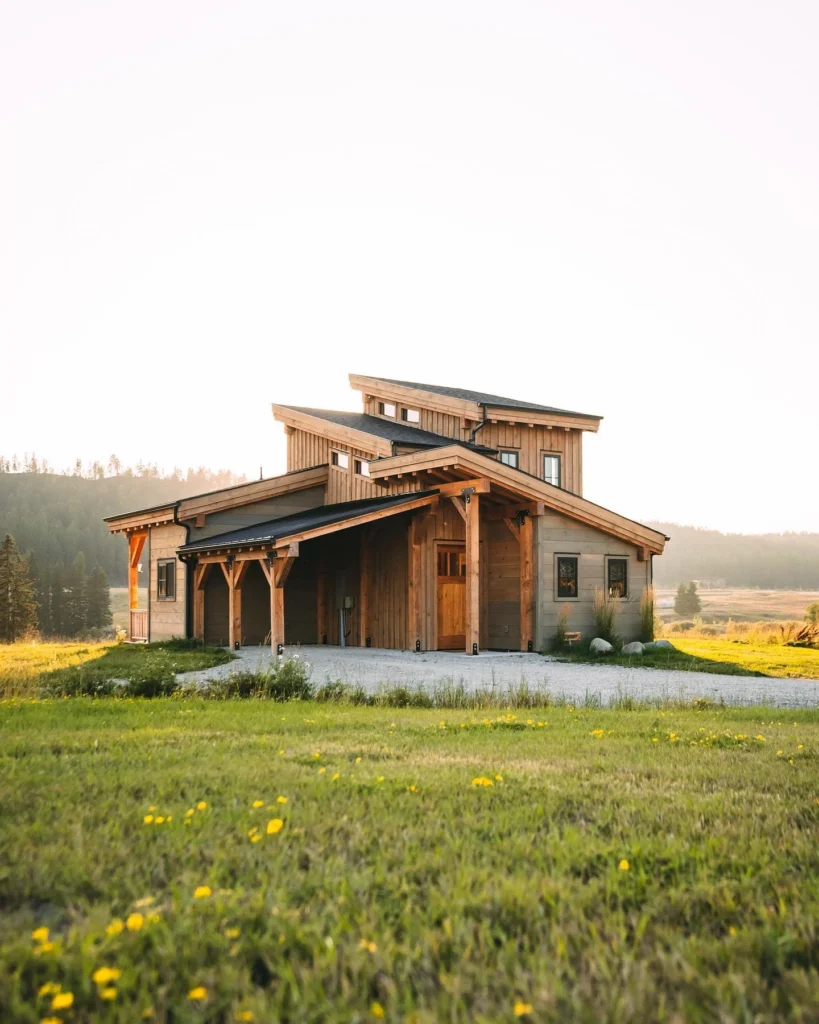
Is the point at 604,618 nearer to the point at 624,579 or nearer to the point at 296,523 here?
the point at 624,579

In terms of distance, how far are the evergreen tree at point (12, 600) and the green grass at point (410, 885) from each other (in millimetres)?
54118

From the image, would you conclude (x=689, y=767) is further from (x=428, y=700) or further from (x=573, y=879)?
(x=428, y=700)

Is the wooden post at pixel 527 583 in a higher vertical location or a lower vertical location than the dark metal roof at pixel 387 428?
lower

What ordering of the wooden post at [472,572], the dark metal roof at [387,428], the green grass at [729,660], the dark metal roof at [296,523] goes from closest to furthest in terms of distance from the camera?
the green grass at [729,660] → the dark metal roof at [296,523] → the wooden post at [472,572] → the dark metal roof at [387,428]

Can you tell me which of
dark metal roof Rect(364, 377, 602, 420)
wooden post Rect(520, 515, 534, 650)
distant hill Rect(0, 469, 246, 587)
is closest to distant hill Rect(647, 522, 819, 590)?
distant hill Rect(0, 469, 246, 587)

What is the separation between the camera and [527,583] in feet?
72.0

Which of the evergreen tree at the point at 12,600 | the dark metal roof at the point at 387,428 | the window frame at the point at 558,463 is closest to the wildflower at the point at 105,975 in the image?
the dark metal roof at the point at 387,428

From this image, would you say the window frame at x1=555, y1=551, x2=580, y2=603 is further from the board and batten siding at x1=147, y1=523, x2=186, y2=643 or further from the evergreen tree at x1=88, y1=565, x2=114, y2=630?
the evergreen tree at x1=88, y1=565, x2=114, y2=630

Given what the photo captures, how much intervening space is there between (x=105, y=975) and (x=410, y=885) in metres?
1.34

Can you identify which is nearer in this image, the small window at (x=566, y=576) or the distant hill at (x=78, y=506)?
the small window at (x=566, y=576)

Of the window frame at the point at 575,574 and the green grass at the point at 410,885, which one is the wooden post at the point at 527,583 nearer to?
the window frame at the point at 575,574

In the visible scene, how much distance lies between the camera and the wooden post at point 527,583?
21.9 m

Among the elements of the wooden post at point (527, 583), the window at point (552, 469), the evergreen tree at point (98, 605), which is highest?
the window at point (552, 469)

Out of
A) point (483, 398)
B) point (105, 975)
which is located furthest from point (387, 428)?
point (105, 975)
